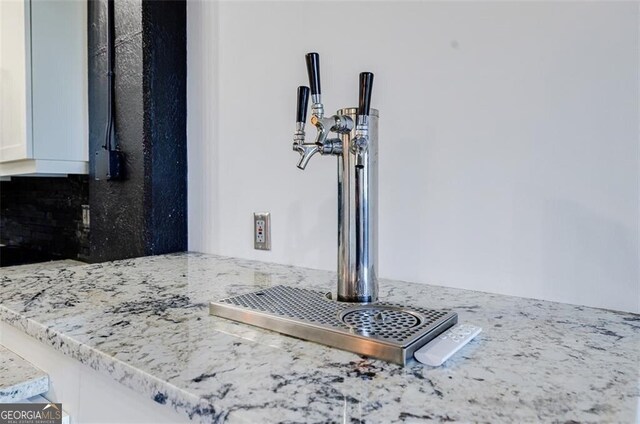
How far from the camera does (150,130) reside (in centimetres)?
143

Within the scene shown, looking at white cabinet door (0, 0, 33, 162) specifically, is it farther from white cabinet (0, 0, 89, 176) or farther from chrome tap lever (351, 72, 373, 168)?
chrome tap lever (351, 72, 373, 168)

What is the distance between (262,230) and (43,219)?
164 centimetres

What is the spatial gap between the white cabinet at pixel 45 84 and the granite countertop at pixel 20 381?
1.12m

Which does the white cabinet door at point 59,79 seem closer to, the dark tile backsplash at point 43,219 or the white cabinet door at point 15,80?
the white cabinet door at point 15,80

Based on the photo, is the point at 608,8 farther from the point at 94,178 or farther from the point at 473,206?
the point at 94,178

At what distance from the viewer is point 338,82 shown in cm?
112

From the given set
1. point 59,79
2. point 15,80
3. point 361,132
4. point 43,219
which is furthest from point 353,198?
point 43,219

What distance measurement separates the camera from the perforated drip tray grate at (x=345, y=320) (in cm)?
57

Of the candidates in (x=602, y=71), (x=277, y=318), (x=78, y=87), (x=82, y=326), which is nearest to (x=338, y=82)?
(x=602, y=71)

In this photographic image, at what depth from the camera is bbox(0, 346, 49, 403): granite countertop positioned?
724 millimetres

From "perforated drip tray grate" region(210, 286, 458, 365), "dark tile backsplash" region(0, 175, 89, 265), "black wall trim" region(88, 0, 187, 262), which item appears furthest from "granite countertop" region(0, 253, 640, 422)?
"dark tile backsplash" region(0, 175, 89, 265)

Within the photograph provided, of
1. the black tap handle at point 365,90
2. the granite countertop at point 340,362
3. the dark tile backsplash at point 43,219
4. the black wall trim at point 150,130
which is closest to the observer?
the granite countertop at point 340,362

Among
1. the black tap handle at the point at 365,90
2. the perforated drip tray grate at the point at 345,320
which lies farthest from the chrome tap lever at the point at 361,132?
the perforated drip tray grate at the point at 345,320

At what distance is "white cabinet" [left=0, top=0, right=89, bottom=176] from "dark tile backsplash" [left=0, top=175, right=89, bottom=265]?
0.83ft
